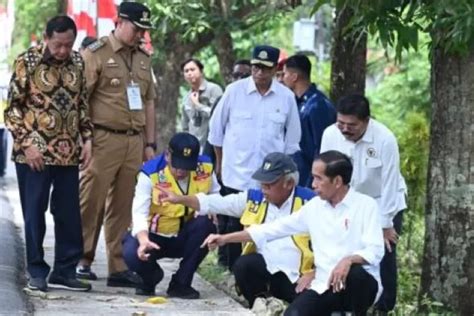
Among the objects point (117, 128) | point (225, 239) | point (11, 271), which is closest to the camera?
point (225, 239)

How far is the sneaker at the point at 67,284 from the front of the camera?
10.1 m

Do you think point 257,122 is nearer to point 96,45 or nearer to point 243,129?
point 243,129

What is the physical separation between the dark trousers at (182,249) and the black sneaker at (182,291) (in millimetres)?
37

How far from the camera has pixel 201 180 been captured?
392 inches

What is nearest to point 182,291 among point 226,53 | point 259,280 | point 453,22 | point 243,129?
point 259,280

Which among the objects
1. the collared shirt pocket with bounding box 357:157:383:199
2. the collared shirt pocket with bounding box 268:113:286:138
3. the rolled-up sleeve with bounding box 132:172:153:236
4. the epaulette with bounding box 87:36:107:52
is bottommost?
the rolled-up sleeve with bounding box 132:172:153:236

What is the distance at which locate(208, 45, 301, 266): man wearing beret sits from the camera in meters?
10.9

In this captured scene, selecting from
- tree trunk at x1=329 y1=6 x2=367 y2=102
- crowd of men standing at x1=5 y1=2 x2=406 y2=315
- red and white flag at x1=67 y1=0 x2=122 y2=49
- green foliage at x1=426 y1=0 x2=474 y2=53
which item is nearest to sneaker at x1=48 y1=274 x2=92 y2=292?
crowd of men standing at x1=5 y1=2 x2=406 y2=315

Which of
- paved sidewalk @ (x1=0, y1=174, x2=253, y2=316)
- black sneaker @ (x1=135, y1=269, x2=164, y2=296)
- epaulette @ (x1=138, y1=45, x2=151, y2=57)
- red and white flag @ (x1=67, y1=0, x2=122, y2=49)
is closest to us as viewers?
paved sidewalk @ (x1=0, y1=174, x2=253, y2=316)

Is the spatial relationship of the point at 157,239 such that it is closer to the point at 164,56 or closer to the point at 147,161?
the point at 147,161

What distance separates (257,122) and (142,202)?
4.86 feet

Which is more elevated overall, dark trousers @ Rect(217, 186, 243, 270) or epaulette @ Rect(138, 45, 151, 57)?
epaulette @ Rect(138, 45, 151, 57)

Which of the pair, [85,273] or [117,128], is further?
[85,273]

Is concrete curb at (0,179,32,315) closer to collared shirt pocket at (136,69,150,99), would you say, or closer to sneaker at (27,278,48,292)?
sneaker at (27,278,48,292)
